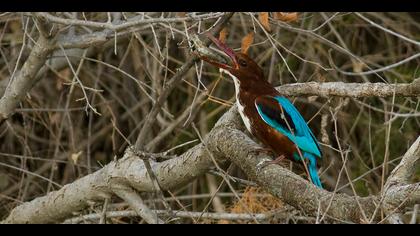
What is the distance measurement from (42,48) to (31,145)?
1.85 meters

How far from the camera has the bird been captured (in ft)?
9.90

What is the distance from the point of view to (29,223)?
3547 millimetres

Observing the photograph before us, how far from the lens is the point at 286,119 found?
3.07 meters

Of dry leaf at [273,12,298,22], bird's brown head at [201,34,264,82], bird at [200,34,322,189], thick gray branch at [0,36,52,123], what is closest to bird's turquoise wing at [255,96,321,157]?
bird at [200,34,322,189]

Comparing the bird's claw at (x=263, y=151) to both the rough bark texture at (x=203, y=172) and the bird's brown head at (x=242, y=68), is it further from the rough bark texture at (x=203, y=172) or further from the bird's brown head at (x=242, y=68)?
the bird's brown head at (x=242, y=68)

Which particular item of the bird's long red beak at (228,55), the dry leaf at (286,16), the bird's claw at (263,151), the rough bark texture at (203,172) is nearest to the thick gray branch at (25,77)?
the rough bark texture at (203,172)

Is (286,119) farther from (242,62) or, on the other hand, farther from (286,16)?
(286,16)

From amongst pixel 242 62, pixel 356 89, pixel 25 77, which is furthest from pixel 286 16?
pixel 25 77

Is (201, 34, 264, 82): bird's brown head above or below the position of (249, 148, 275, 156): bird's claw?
above

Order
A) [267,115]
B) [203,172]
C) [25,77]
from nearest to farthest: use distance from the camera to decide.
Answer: [203,172]
[267,115]
[25,77]

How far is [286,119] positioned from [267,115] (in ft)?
0.26

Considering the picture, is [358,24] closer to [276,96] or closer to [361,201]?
[276,96]

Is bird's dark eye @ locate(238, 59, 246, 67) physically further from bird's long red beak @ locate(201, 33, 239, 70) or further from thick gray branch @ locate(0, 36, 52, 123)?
thick gray branch @ locate(0, 36, 52, 123)
